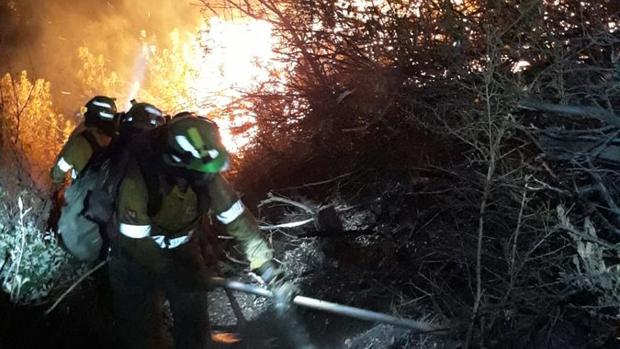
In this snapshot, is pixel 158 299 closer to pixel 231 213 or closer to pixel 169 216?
pixel 169 216

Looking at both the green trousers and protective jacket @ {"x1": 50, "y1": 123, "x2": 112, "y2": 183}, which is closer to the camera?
the green trousers

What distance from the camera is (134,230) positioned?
3.39 m

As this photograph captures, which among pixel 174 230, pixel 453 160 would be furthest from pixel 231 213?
pixel 453 160

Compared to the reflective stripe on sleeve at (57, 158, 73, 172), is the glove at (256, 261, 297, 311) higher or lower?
lower

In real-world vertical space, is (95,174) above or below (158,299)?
above

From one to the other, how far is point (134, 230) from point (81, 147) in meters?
1.73

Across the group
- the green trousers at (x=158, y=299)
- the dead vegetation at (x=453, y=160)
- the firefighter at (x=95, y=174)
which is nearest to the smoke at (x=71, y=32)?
the dead vegetation at (x=453, y=160)

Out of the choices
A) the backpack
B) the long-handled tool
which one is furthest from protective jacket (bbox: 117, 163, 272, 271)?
the backpack

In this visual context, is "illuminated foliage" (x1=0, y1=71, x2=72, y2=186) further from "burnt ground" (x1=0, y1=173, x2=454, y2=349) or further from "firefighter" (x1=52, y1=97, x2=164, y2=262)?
"burnt ground" (x1=0, y1=173, x2=454, y2=349)

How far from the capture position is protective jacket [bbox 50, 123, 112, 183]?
4797 mm

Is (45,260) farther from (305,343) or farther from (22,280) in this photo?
(305,343)

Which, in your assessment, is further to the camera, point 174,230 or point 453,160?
point 453,160

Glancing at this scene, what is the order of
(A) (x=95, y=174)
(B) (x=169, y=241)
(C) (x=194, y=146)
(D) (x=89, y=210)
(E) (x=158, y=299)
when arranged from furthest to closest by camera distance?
1. (A) (x=95, y=174)
2. (D) (x=89, y=210)
3. (E) (x=158, y=299)
4. (B) (x=169, y=241)
5. (C) (x=194, y=146)

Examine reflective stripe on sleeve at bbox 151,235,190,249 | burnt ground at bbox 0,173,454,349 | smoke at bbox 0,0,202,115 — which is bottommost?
burnt ground at bbox 0,173,454,349
